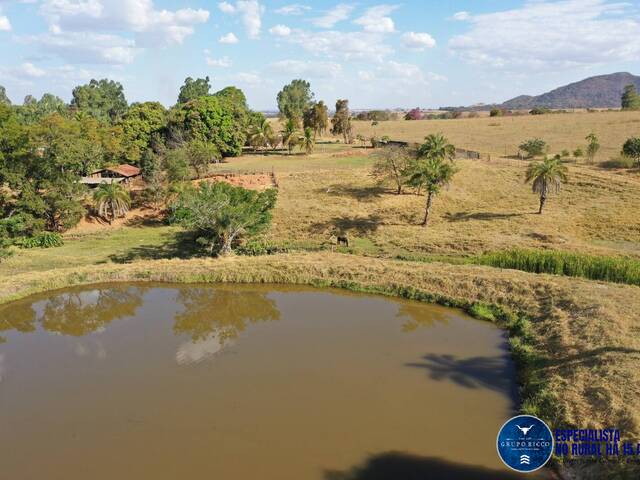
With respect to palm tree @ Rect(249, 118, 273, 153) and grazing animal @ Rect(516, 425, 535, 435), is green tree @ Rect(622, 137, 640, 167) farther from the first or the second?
palm tree @ Rect(249, 118, 273, 153)

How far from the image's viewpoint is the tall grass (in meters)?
22.8

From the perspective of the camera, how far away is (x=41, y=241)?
33812mm

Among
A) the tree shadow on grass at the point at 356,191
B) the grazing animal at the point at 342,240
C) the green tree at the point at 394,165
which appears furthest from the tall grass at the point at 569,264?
the green tree at the point at 394,165

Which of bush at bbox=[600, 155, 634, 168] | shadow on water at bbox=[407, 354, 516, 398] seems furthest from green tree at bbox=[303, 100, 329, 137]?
shadow on water at bbox=[407, 354, 516, 398]

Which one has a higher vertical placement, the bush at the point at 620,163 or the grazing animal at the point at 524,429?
the bush at the point at 620,163

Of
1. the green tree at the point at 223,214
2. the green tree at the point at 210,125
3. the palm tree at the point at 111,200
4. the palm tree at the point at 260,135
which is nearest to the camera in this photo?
the green tree at the point at 223,214

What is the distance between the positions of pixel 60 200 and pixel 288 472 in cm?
3244

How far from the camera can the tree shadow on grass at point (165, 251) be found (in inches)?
1201

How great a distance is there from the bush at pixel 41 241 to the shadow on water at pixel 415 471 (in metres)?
30.4

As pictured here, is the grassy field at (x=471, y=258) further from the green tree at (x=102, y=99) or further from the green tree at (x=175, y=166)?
the green tree at (x=102, y=99)

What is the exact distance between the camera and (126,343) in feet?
61.8

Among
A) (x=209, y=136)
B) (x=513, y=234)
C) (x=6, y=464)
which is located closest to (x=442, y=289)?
(x=513, y=234)

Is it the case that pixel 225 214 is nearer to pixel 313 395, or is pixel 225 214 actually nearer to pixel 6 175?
pixel 313 395

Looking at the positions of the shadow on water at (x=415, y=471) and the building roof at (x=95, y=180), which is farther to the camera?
the building roof at (x=95, y=180)
